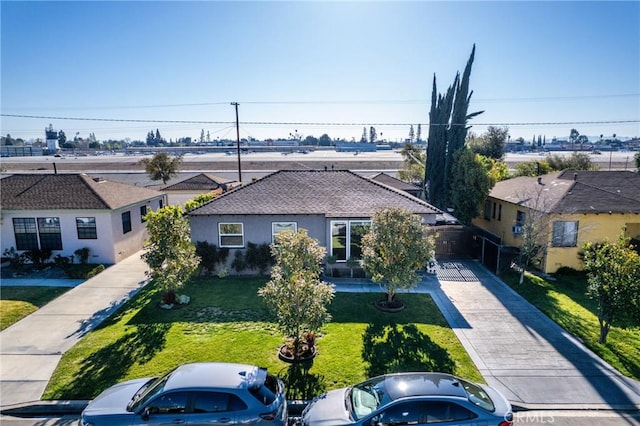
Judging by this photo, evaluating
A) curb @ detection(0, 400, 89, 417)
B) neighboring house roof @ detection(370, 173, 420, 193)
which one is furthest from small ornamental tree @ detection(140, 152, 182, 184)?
curb @ detection(0, 400, 89, 417)

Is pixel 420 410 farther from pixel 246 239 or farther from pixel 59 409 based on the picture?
pixel 246 239

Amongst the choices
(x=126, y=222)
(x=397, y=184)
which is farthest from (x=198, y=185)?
(x=397, y=184)

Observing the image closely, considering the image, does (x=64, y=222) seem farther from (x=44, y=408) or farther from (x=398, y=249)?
(x=398, y=249)

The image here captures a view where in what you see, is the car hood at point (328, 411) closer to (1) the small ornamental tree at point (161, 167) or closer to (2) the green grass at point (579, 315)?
(2) the green grass at point (579, 315)

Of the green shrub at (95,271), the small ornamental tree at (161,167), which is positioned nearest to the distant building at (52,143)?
the small ornamental tree at (161,167)

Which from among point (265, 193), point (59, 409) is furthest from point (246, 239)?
point (59, 409)

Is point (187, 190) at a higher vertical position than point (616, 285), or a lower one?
higher
